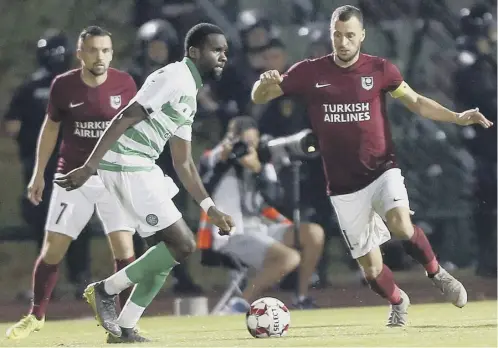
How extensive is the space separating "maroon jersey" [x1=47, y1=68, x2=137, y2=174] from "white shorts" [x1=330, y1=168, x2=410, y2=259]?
162 cm

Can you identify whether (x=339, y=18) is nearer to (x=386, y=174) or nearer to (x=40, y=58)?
(x=386, y=174)

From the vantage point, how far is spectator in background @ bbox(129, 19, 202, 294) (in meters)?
13.3

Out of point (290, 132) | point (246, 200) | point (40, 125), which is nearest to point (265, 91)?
point (246, 200)

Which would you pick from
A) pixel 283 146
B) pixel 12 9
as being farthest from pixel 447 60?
pixel 12 9

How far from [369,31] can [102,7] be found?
307 centimetres

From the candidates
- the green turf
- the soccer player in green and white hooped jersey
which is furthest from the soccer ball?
the soccer player in green and white hooped jersey

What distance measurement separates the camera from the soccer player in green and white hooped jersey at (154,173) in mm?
8523

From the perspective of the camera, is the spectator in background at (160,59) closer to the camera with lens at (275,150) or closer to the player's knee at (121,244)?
the camera with lens at (275,150)

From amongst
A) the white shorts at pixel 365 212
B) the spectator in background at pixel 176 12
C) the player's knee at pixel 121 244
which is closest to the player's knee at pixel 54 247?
the player's knee at pixel 121 244

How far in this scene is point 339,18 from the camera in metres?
9.58

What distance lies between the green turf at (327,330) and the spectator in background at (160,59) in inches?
52.0

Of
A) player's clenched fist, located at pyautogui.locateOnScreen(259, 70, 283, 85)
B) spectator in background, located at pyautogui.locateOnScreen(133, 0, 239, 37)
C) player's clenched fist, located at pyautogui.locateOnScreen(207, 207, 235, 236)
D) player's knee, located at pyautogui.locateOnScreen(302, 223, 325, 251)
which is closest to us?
player's clenched fist, located at pyautogui.locateOnScreen(207, 207, 235, 236)

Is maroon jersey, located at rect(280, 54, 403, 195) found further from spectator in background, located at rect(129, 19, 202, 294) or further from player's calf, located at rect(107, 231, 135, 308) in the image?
spectator in background, located at rect(129, 19, 202, 294)

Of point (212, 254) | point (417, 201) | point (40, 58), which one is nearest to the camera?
point (212, 254)
